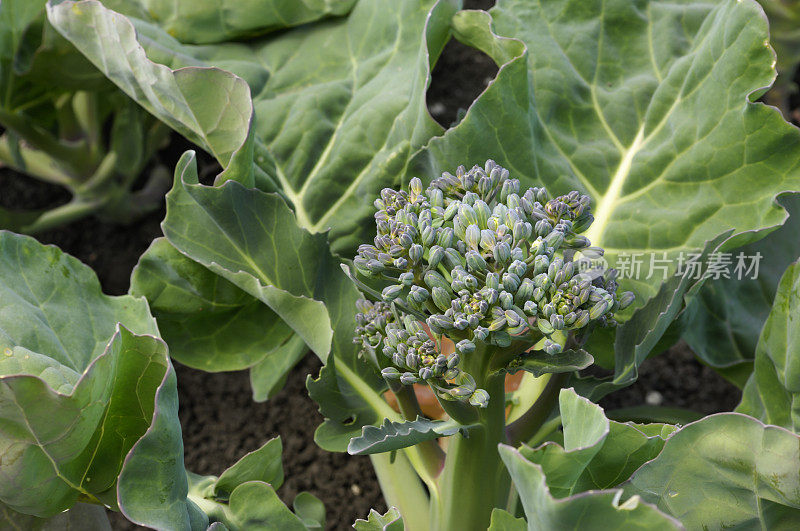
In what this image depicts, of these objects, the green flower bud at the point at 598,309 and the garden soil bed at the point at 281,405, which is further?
the garden soil bed at the point at 281,405

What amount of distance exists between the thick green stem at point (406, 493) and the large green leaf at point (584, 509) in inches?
19.3

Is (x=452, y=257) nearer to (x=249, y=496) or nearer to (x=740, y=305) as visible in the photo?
(x=249, y=496)

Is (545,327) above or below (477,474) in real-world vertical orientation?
above

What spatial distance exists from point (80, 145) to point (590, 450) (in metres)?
1.50

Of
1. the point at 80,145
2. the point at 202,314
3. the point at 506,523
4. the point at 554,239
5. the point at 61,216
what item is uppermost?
the point at 554,239

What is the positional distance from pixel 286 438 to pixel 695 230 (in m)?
0.89

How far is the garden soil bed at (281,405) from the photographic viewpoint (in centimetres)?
153

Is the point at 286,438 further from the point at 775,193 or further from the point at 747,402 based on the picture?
the point at 775,193

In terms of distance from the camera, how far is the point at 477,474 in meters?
1.06

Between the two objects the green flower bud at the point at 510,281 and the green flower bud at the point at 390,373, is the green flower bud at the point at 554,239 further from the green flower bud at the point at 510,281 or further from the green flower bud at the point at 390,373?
the green flower bud at the point at 390,373

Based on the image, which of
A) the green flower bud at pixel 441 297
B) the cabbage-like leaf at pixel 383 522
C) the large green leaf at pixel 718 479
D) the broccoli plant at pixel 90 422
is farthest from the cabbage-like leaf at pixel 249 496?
the large green leaf at pixel 718 479

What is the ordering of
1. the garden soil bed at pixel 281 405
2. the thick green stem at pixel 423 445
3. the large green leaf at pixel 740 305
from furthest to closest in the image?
the garden soil bed at pixel 281 405 → the large green leaf at pixel 740 305 → the thick green stem at pixel 423 445

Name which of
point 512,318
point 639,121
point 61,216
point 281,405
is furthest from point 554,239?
point 61,216

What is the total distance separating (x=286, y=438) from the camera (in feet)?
5.29
